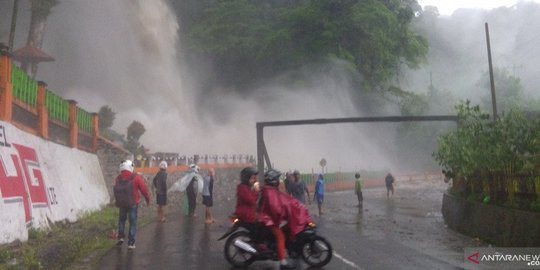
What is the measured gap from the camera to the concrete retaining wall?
988 centimetres

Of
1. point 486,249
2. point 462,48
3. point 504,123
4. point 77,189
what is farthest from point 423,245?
point 462,48

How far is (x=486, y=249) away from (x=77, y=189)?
10.8 m

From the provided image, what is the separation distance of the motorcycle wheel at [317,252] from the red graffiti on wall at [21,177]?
5113mm

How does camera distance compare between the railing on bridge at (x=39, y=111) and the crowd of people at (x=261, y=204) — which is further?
the railing on bridge at (x=39, y=111)

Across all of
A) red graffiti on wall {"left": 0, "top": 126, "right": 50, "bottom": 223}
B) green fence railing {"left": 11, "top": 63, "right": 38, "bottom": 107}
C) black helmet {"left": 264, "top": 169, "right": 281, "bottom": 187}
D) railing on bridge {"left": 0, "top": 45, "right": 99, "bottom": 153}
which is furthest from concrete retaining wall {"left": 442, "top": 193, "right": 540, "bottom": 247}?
green fence railing {"left": 11, "top": 63, "right": 38, "bottom": 107}

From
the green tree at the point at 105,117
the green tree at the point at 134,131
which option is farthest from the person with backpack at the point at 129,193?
the green tree at the point at 105,117

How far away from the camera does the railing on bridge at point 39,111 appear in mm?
11055

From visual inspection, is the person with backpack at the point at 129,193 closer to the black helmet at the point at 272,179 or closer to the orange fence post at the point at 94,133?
the black helmet at the point at 272,179

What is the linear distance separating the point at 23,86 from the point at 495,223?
Answer: 37.2ft

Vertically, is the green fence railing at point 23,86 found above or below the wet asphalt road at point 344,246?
above

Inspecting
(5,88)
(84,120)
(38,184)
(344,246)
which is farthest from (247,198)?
(84,120)

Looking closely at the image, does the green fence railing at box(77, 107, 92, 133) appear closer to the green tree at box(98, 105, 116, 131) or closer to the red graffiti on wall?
the red graffiti on wall

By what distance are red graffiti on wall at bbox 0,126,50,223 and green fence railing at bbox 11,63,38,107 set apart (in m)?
1.40

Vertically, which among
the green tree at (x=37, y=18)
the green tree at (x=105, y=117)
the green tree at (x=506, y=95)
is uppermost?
the green tree at (x=37, y=18)
